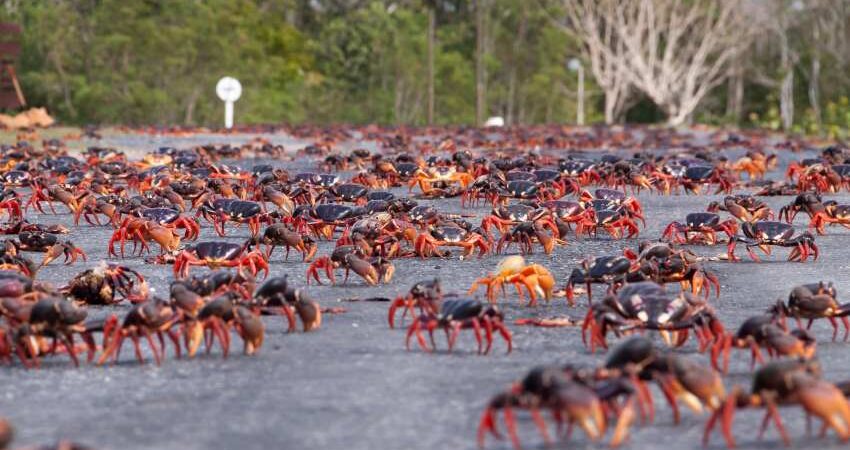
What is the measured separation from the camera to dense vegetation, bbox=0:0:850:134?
6938cm

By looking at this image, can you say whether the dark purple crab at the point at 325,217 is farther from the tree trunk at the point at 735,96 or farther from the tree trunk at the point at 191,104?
the tree trunk at the point at 735,96

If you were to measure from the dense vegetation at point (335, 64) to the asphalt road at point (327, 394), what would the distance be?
4655 centimetres

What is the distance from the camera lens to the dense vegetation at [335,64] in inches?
2731

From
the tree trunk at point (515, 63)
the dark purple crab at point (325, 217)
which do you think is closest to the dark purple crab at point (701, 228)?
the dark purple crab at point (325, 217)

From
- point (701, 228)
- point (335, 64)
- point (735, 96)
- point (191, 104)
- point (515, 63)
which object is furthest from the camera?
point (515, 63)

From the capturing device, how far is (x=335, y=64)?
79875mm

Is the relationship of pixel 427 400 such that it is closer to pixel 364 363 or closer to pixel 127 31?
pixel 364 363

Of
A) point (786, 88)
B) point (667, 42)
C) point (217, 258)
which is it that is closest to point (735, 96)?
point (786, 88)

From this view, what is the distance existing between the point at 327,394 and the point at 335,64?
72.1 metres

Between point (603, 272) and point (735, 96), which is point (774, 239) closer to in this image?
point (603, 272)

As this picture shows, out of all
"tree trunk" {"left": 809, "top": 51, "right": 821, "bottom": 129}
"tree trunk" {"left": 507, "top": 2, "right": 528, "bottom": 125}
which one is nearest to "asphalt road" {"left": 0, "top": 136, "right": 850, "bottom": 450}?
"tree trunk" {"left": 809, "top": 51, "right": 821, "bottom": 129}

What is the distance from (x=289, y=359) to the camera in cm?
954

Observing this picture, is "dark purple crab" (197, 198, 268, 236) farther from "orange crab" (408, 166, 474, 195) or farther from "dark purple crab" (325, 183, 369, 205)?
"orange crab" (408, 166, 474, 195)

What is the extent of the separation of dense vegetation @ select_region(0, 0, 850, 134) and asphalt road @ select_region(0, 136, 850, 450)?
4655 cm
